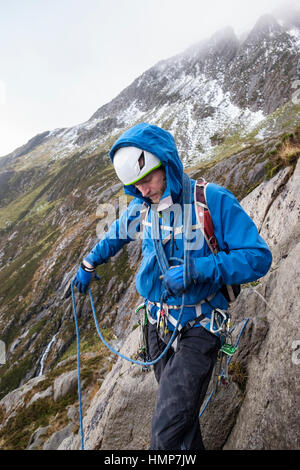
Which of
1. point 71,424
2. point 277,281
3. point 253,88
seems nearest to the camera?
point 277,281

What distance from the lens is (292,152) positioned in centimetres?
866

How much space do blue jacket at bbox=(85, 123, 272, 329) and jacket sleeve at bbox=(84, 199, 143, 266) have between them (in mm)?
675

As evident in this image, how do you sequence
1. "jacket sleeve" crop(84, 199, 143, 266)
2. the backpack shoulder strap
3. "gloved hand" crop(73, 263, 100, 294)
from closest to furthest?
the backpack shoulder strap, "jacket sleeve" crop(84, 199, 143, 266), "gloved hand" crop(73, 263, 100, 294)

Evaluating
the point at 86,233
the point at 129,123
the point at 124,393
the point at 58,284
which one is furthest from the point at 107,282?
the point at 129,123

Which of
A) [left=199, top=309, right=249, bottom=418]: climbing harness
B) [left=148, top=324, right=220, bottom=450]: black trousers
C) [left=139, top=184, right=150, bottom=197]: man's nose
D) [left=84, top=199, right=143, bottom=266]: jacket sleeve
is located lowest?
[left=199, top=309, right=249, bottom=418]: climbing harness

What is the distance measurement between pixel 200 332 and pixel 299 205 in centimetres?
492

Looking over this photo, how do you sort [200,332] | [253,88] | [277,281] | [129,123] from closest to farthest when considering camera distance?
[200,332] → [277,281] → [253,88] → [129,123]

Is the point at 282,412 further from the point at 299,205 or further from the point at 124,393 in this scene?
the point at 299,205

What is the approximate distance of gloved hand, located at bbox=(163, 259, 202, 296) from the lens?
298cm

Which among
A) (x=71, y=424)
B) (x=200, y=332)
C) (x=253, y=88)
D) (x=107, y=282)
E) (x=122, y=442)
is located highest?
(x=200, y=332)

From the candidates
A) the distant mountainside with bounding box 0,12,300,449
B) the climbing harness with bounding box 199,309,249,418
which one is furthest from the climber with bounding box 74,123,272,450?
the distant mountainside with bounding box 0,12,300,449

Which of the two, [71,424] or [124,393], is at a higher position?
[124,393]

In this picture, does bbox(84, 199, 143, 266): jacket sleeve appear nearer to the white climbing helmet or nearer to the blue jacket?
the blue jacket

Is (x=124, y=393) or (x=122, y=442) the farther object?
(x=124, y=393)
